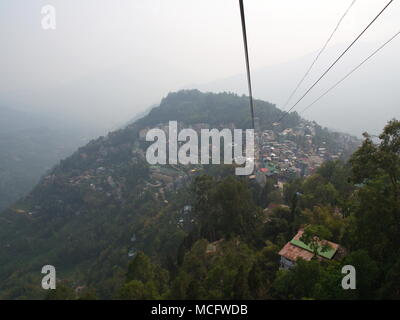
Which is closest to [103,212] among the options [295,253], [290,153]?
[290,153]

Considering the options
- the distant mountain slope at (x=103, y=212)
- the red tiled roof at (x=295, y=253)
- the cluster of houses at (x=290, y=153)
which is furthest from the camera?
the cluster of houses at (x=290, y=153)

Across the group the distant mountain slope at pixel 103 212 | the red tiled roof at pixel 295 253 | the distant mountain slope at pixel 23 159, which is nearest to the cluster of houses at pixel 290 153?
the distant mountain slope at pixel 103 212

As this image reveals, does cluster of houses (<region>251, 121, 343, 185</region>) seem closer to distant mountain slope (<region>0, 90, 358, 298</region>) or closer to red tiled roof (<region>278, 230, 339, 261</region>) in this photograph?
distant mountain slope (<region>0, 90, 358, 298</region>)

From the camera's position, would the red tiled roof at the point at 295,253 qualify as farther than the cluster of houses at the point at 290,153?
No

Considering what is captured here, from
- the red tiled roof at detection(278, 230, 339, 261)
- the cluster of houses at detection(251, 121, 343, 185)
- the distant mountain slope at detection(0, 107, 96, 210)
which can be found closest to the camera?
the red tiled roof at detection(278, 230, 339, 261)

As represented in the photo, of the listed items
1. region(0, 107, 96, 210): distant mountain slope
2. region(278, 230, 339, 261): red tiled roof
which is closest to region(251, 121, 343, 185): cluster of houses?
region(278, 230, 339, 261): red tiled roof

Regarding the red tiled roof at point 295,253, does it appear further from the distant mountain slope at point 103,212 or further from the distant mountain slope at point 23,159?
the distant mountain slope at point 23,159

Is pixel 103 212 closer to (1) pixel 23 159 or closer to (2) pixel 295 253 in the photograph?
(2) pixel 295 253
